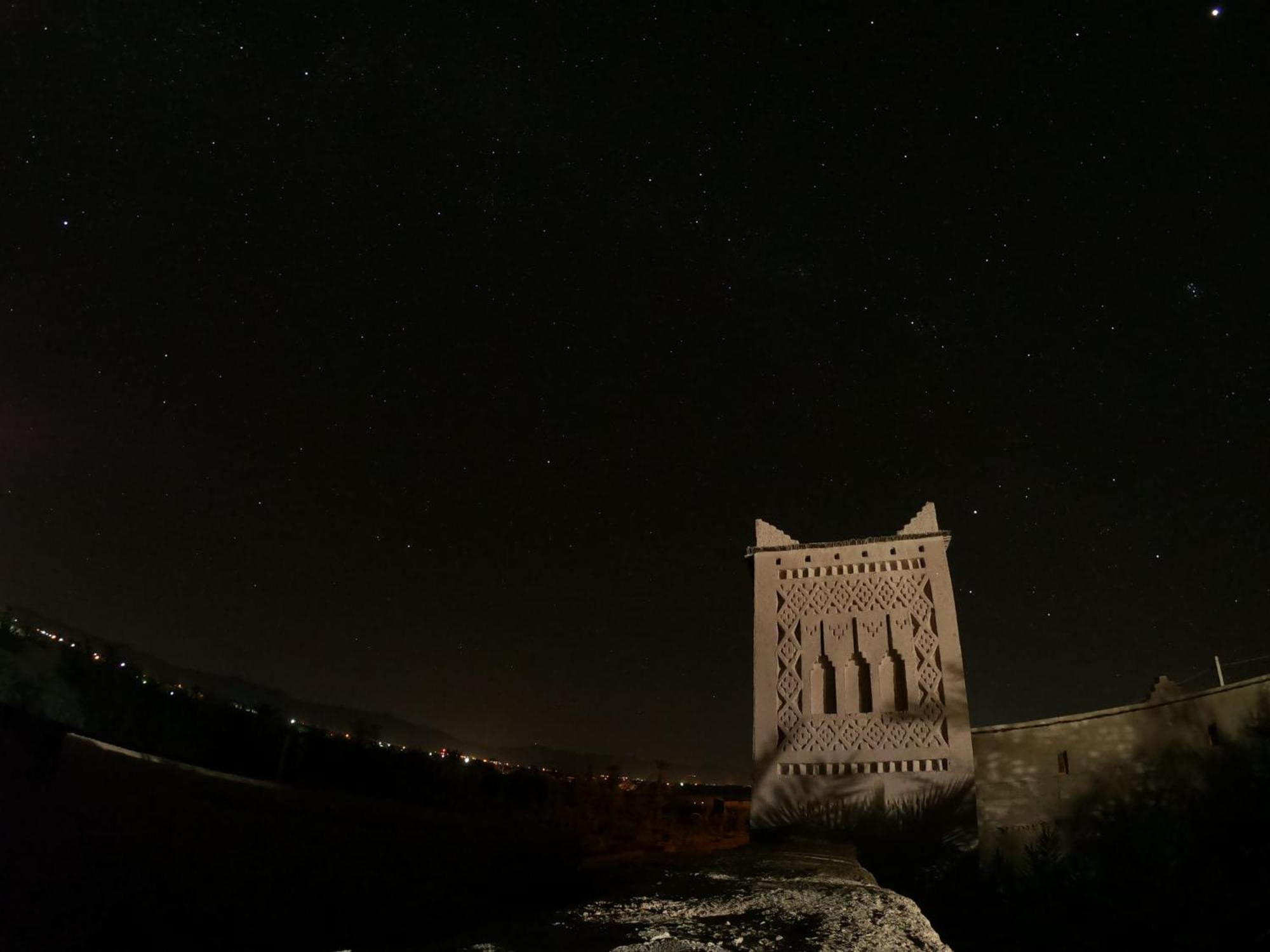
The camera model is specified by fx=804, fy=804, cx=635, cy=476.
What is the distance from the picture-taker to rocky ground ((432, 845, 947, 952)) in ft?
11.5

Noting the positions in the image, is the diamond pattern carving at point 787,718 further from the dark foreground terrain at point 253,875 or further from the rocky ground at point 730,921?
the rocky ground at point 730,921

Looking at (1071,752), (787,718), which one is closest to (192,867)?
(787,718)

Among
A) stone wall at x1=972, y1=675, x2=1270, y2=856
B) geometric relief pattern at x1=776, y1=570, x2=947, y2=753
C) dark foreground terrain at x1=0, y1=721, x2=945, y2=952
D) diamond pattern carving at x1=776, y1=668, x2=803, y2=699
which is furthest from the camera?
Answer: diamond pattern carving at x1=776, y1=668, x2=803, y2=699

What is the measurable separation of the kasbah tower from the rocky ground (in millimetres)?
7737

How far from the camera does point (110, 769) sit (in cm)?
1052

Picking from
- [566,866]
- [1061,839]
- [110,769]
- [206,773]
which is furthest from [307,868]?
[1061,839]

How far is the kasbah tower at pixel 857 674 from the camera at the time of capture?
1355 centimetres

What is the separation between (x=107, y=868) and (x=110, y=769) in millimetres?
1203

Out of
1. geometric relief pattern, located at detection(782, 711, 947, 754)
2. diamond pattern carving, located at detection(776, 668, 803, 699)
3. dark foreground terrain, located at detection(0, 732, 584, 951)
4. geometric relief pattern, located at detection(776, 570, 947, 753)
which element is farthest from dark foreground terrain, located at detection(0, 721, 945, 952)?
diamond pattern carving, located at detection(776, 668, 803, 699)

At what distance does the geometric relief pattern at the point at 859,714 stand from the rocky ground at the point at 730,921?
25.8 ft

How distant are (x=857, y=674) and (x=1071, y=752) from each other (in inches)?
147

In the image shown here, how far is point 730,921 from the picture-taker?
13.8ft

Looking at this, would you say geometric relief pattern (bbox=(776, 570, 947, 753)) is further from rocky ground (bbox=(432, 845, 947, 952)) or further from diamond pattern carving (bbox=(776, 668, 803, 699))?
rocky ground (bbox=(432, 845, 947, 952))

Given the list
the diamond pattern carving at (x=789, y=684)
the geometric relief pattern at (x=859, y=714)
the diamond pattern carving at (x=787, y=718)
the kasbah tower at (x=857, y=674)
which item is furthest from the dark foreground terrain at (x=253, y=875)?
the diamond pattern carving at (x=789, y=684)
